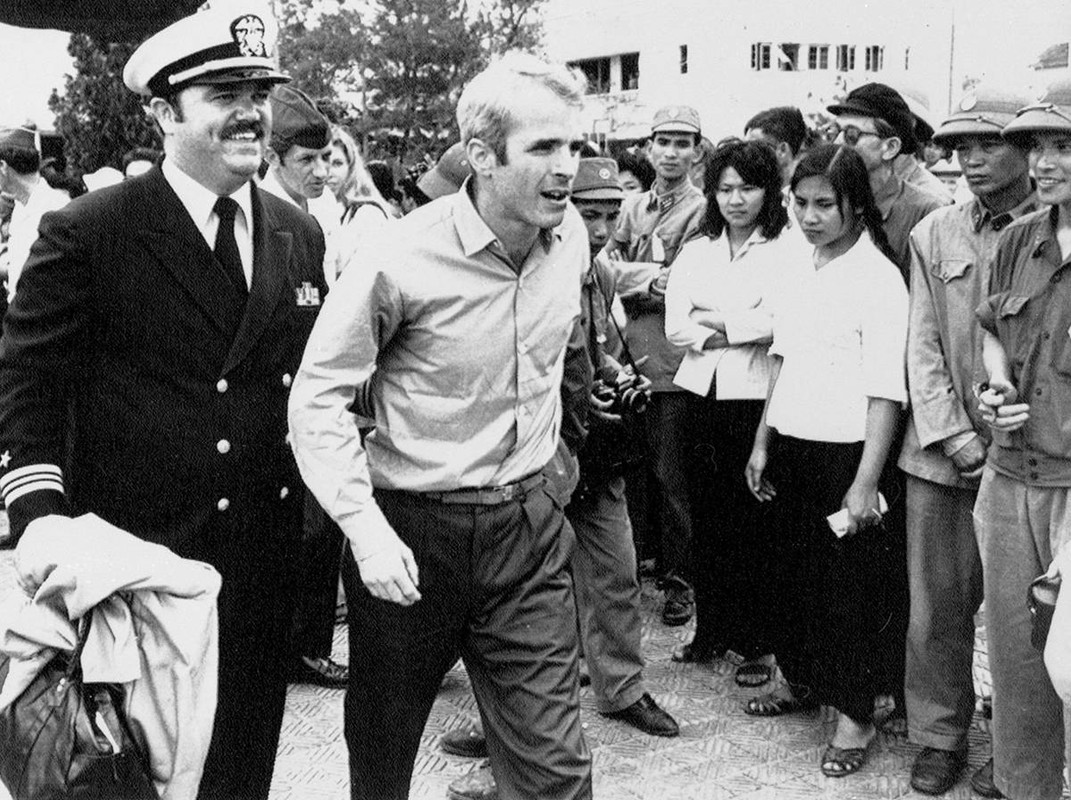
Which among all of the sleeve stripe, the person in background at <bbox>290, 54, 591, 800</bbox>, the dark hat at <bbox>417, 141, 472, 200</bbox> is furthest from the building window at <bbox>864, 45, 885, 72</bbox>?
the sleeve stripe

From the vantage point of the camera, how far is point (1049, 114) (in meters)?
3.90

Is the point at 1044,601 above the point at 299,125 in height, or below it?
below

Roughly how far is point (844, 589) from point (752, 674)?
34.5 inches

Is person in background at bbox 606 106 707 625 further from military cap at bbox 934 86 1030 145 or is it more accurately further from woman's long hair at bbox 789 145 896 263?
military cap at bbox 934 86 1030 145

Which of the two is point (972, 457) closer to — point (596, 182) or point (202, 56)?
point (596, 182)

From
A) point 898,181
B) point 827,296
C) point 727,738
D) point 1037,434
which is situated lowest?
point 727,738

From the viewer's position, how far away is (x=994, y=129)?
4352 millimetres

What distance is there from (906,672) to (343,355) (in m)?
2.50

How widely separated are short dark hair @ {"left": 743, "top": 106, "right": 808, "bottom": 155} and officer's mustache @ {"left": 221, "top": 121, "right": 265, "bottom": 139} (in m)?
4.41

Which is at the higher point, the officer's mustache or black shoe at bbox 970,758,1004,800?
the officer's mustache

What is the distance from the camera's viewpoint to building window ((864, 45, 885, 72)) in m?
47.1

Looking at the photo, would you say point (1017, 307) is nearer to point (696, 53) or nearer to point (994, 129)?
point (994, 129)

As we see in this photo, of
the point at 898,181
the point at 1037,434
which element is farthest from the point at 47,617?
the point at 898,181

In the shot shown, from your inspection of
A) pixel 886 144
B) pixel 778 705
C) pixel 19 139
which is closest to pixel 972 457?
pixel 778 705
